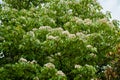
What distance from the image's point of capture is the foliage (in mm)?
20812

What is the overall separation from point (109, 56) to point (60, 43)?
397 cm

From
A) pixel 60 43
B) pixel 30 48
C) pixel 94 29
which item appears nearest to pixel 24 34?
pixel 30 48

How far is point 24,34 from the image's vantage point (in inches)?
886

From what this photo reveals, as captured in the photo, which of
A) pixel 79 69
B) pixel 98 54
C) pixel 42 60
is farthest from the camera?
pixel 98 54

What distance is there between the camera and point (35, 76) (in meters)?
20.7

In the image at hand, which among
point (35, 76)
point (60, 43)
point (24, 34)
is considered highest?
point (24, 34)

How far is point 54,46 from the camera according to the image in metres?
20.9

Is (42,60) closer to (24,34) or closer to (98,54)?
(24,34)

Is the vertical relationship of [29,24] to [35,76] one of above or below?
above

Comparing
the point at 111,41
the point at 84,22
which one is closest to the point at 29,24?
the point at 84,22

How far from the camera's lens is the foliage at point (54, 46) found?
2081cm

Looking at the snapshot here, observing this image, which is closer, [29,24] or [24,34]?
[24,34]

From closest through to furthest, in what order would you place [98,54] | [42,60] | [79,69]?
[79,69]
[42,60]
[98,54]

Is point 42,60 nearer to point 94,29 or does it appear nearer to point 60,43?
point 60,43
